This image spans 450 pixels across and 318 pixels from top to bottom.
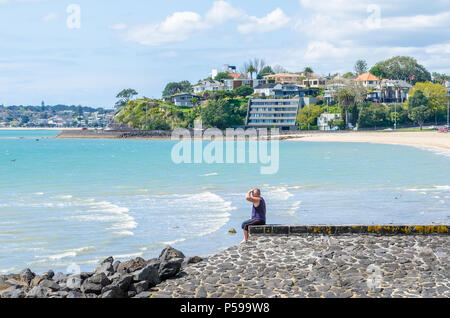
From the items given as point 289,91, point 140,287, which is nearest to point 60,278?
point 140,287

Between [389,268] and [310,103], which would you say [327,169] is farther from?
[310,103]

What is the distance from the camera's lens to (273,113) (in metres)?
145

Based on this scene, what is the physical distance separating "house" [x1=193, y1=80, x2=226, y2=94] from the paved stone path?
162 meters

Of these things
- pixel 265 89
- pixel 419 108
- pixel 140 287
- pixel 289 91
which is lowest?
pixel 140 287

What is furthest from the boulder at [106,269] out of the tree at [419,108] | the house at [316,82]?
the house at [316,82]

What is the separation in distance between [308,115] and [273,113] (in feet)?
37.3

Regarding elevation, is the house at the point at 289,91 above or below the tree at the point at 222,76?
below

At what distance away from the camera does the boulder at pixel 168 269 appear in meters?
10.3

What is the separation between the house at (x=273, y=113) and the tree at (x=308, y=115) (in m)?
4.15

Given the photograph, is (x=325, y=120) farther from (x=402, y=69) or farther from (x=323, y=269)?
(x=323, y=269)

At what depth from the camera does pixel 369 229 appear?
12.8 m

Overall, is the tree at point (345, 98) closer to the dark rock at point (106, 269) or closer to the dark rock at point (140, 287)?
the dark rock at point (106, 269)

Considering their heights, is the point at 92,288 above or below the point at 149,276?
below
